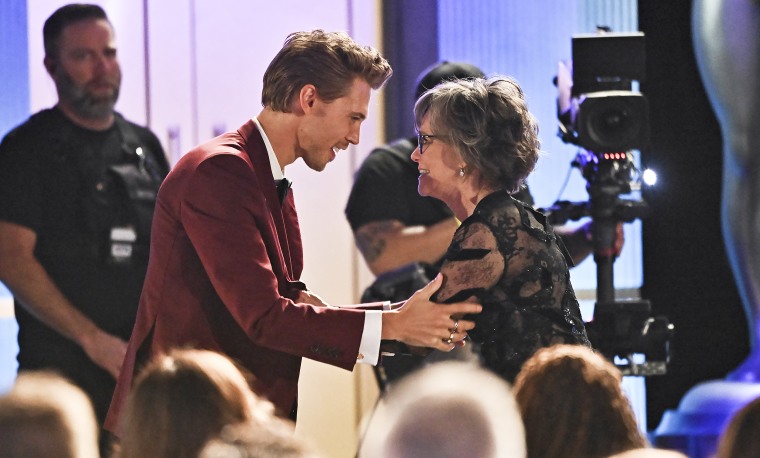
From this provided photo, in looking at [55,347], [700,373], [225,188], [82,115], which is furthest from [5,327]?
[700,373]

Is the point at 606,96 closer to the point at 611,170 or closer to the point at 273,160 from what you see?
the point at 611,170

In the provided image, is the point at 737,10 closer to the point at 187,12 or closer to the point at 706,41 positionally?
the point at 706,41

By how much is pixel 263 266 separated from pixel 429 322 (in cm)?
37

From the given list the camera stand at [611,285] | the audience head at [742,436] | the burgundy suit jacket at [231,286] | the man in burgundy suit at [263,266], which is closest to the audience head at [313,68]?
the man in burgundy suit at [263,266]

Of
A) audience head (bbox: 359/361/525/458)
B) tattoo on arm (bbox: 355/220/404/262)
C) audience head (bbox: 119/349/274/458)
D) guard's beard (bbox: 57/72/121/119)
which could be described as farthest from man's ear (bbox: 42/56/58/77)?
audience head (bbox: 359/361/525/458)

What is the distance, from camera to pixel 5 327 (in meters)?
4.51

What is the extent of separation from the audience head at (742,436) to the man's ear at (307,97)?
1.41m

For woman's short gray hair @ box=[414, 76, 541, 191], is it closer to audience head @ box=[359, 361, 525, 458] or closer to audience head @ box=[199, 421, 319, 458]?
audience head @ box=[359, 361, 525, 458]

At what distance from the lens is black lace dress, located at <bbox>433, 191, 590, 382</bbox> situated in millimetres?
2432

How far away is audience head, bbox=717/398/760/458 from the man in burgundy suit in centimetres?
105

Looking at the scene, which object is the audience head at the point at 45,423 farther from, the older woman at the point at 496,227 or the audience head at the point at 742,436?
the older woman at the point at 496,227

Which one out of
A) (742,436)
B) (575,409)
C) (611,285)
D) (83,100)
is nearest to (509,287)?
(575,409)

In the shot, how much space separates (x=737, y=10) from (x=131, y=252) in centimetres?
245

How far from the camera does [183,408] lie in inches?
58.4
